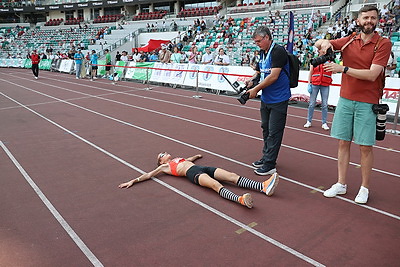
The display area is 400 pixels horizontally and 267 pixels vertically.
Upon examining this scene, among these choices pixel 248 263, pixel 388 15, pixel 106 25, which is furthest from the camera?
pixel 106 25

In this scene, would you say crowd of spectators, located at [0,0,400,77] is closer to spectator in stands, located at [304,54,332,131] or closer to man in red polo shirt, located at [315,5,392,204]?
spectator in stands, located at [304,54,332,131]

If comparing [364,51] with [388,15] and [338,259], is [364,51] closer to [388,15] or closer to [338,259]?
[338,259]

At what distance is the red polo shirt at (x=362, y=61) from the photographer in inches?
149

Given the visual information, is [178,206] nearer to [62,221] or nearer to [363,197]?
[62,221]

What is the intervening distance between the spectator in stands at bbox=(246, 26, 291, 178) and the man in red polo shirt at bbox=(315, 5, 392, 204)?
86 centimetres

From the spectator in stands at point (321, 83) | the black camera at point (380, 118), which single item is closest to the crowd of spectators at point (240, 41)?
the spectator in stands at point (321, 83)

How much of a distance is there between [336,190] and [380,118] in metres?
1.16

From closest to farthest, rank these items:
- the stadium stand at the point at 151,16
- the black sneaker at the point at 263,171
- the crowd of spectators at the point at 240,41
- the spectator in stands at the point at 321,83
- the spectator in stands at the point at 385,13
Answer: the black sneaker at the point at 263,171 → the spectator in stands at the point at 321,83 → the crowd of spectators at the point at 240,41 → the spectator in stands at the point at 385,13 → the stadium stand at the point at 151,16

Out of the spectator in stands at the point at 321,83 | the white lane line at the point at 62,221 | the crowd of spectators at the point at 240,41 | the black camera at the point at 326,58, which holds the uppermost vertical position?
the crowd of spectators at the point at 240,41

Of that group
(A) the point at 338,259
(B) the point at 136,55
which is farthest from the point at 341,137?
(B) the point at 136,55

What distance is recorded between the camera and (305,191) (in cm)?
482

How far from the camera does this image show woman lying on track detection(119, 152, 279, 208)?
4.43 m

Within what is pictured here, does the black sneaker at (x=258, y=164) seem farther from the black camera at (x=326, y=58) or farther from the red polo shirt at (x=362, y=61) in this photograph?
the black camera at (x=326, y=58)

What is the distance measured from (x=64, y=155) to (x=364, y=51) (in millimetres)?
5437
